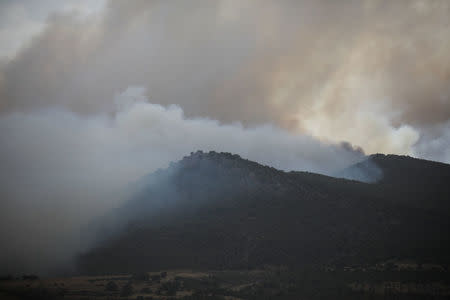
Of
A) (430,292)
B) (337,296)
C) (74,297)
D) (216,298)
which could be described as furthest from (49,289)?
(430,292)

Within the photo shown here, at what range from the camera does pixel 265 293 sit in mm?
188875

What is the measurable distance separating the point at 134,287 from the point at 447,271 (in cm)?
12017

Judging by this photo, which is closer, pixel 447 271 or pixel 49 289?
pixel 49 289

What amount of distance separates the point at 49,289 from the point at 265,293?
7683 centimetres

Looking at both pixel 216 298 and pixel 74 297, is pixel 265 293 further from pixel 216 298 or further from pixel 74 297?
pixel 74 297

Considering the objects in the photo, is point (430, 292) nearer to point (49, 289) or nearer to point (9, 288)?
point (49, 289)

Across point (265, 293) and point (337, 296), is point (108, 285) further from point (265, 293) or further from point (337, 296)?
point (337, 296)

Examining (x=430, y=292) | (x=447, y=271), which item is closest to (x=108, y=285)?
(x=430, y=292)

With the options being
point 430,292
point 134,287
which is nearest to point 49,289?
point 134,287

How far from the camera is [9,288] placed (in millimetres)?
177250

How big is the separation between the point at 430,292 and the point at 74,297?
4829 inches

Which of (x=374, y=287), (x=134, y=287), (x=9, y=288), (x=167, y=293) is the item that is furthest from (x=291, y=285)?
(x=9, y=288)

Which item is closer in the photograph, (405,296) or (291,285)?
(405,296)

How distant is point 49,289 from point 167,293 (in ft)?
136
